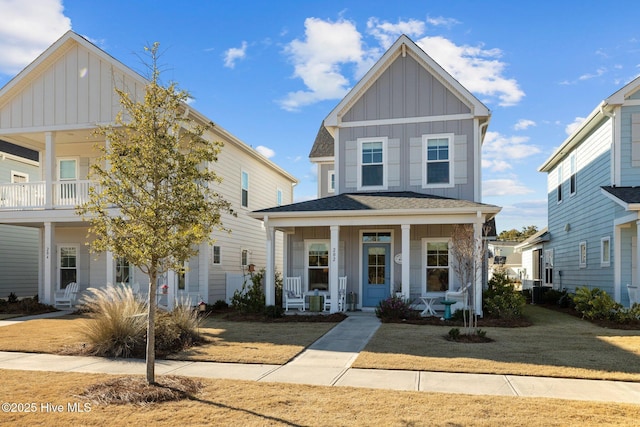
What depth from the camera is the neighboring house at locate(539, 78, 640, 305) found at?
1468cm

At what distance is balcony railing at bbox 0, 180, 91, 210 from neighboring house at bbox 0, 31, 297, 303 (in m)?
0.03

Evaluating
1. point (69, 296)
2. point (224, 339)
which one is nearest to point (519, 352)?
point (224, 339)

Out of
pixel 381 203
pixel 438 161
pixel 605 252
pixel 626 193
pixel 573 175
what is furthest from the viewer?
pixel 573 175

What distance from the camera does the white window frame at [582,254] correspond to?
1828 cm

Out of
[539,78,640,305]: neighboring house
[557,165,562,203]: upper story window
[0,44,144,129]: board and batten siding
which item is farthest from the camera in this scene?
[557,165,562,203]: upper story window

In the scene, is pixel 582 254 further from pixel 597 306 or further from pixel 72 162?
pixel 72 162

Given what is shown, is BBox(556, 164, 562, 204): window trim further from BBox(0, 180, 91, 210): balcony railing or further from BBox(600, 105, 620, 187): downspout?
BBox(0, 180, 91, 210): balcony railing

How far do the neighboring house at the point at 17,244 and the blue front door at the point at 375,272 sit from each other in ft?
46.7

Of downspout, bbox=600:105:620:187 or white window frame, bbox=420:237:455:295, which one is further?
white window frame, bbox=420:237:455:295

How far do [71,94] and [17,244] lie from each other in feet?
27.4

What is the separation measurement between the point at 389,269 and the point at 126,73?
1065cm

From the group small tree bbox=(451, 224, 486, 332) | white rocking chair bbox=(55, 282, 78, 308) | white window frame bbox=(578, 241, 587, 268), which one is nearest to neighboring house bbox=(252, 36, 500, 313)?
small tree bbox=(451, 224, 486, 332)

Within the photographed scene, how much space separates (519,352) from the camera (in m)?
9.26

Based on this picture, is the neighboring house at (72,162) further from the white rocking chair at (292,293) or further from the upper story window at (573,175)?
the upper story window at (573,175)
